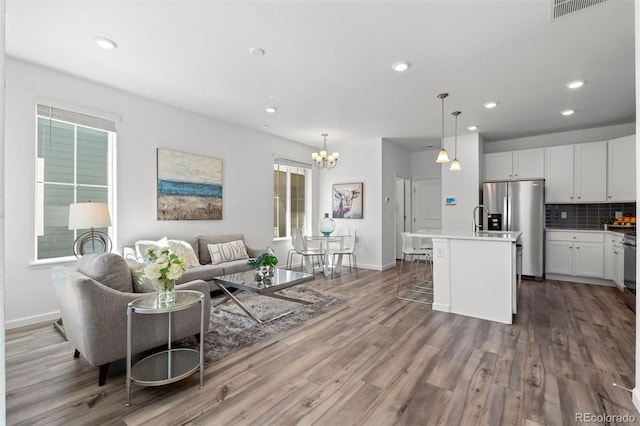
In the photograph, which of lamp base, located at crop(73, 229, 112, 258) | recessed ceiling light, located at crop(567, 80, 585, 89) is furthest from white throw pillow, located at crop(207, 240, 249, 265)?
recessed ceiling light, located at crop(567, 80, 585, 89)

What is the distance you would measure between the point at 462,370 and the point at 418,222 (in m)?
5.82

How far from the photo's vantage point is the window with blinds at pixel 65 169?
10.8ft

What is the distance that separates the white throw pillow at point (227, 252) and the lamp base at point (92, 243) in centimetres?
131

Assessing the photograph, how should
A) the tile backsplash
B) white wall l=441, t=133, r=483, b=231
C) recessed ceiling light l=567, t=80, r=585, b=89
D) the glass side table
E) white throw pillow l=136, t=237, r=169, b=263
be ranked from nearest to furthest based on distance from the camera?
the glass side table < recessed ceiling light l=567, t=80, r=585, b=89 < white throw pillow l=136, t=237, r=169, b=263 < the tile backsplash < white wall l=441, t=133, r=483, b=231

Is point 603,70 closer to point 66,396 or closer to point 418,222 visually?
point 418,222

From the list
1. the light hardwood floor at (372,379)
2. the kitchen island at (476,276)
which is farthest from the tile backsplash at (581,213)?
the kitchen island at (476,276)

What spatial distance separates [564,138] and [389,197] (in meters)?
3.55

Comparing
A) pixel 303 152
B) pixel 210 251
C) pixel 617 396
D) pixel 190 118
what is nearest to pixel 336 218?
pixel 303 152

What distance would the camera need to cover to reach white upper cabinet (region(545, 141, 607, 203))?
506 centimetres

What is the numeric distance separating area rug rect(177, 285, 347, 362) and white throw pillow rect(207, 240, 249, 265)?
576 millimetres

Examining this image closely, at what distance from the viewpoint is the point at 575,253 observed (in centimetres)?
512

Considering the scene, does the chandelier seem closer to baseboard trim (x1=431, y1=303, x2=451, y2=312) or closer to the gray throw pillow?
baseboard trim (x1=431, y1=303, x2=451, y2=312)

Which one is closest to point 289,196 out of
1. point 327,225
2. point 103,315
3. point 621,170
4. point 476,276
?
point 327,225

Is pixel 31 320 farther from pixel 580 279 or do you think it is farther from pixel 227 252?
pixel 580 279
